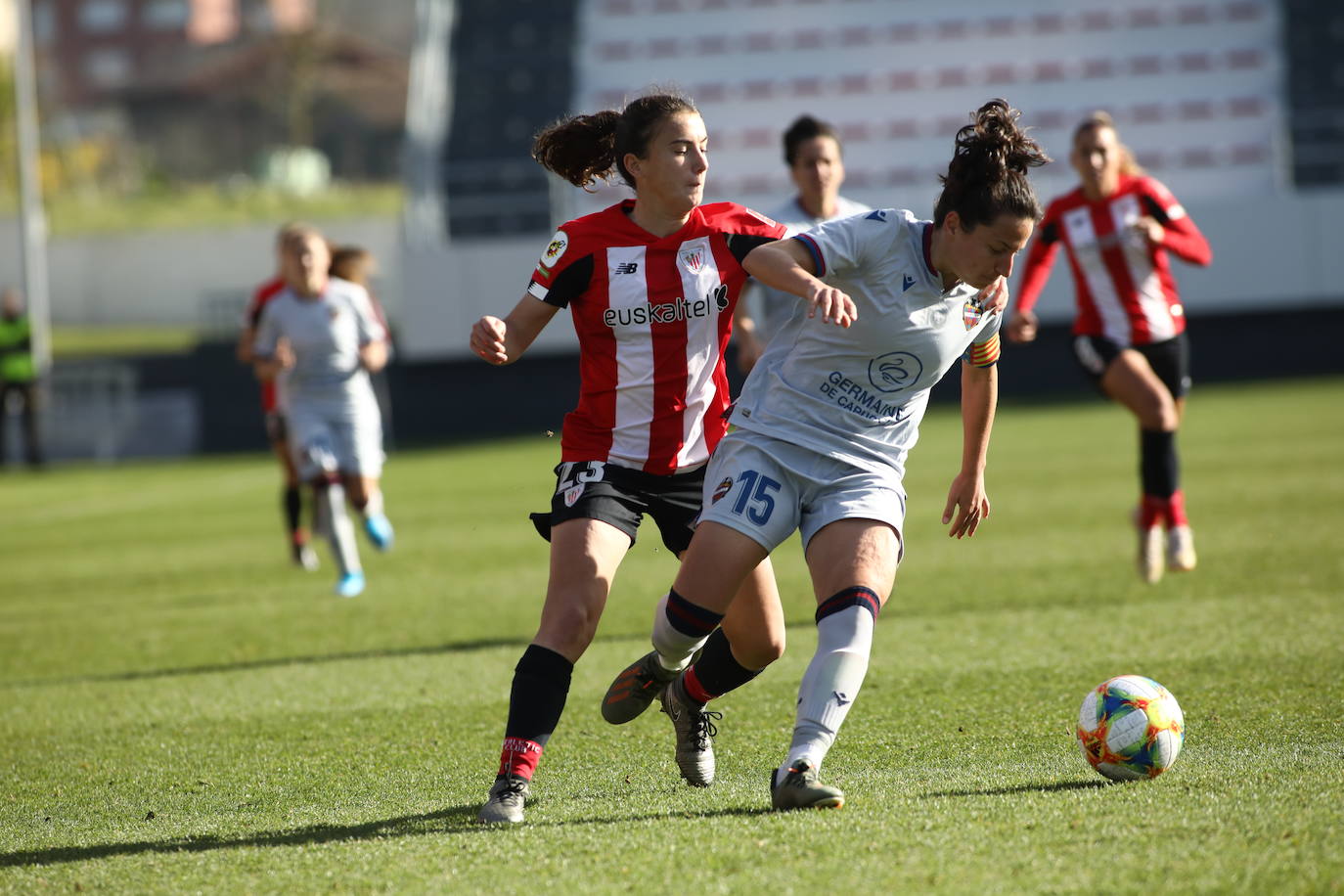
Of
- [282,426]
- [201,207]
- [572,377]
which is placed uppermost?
[201,207]

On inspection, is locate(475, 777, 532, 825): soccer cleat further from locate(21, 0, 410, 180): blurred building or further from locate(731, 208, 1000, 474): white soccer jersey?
locate(21, 0, 410, 180): blurred building

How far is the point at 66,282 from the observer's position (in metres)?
37.2

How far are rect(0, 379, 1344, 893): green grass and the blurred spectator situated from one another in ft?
35.0

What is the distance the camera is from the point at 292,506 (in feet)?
33.9

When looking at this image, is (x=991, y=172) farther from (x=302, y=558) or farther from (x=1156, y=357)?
(x=302, y=558)

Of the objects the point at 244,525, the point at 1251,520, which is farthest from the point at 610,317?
the point at 244,525

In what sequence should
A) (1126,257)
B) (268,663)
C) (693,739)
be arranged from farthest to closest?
(1126,257) < (268,663) < (693,739)

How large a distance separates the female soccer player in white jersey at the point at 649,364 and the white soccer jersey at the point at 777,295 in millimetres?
3100

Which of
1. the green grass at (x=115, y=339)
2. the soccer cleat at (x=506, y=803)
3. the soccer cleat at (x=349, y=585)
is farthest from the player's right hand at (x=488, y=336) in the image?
the green grass at (x=115, y=339)

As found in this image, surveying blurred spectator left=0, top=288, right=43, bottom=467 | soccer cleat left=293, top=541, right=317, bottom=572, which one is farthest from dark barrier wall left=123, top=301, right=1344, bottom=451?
soccer cleat left=293, top=541, right=317, bottom=572

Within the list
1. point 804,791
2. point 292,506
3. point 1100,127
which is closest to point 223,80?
point 292,506

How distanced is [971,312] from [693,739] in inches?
55.8

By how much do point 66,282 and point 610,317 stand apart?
36169 mm

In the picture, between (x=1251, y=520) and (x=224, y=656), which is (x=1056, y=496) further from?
(x=224, y=656)
